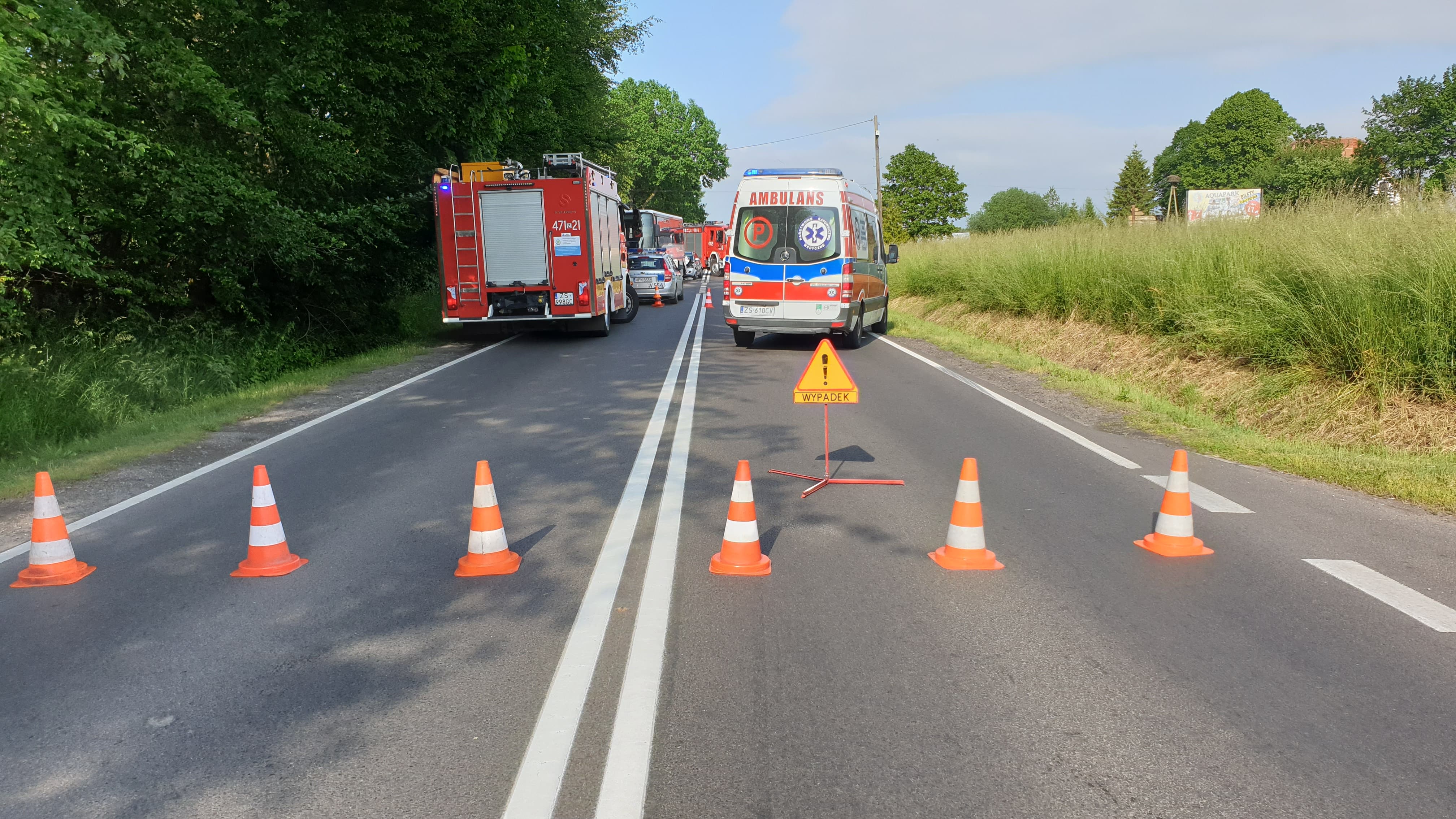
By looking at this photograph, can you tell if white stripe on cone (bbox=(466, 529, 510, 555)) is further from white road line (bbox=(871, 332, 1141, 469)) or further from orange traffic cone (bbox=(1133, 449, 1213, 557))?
white road line (bbox=(871, 332, 1141, 469))

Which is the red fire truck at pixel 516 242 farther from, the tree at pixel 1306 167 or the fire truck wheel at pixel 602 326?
the tree at pixel 1306 167

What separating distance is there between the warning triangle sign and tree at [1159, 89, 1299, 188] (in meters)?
88.9

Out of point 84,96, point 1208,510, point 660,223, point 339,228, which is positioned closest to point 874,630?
point 1208,510

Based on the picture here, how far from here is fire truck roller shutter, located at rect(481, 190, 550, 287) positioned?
1920 centimetres

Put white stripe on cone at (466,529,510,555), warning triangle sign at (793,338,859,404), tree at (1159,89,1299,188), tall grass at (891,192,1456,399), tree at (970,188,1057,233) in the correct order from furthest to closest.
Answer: tree at (970,188,1057,233) → tree at (1159,89,1299,188) → tall grass at (891,192,1456,399) → warning triangle sign at (793,338,859,404) → white stripe on cone at (466,529,510,555)

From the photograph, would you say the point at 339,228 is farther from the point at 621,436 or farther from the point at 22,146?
the point at 621,436

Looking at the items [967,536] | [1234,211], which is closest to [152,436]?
[967,536]

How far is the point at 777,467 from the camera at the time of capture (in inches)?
316

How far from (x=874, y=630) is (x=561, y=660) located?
4.43 ft

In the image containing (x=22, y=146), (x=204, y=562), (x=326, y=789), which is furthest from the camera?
(x=22, y=146)

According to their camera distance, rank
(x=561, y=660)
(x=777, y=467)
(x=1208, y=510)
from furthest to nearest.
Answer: (x=777, y=467) → (x=1208, y=510) → (x=561, y=660)

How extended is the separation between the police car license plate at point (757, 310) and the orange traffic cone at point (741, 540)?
1241cm

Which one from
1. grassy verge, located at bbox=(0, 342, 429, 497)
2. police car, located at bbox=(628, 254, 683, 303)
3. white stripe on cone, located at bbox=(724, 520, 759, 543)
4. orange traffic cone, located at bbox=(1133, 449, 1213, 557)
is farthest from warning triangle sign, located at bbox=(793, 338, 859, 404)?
police car, located at bbox=(628, 254, 683, 303)

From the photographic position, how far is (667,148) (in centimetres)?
9238
